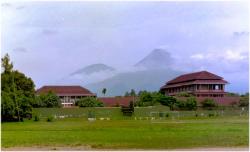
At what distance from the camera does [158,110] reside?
6128 cm

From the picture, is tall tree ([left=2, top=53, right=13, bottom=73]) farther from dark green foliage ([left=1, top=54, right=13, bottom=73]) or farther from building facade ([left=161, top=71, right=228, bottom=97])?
building facade ([left=161, top=71, right=228, bottom=97])

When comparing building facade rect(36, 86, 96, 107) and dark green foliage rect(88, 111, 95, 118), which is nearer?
dark green foliage rect(88, 111, 95, 118)

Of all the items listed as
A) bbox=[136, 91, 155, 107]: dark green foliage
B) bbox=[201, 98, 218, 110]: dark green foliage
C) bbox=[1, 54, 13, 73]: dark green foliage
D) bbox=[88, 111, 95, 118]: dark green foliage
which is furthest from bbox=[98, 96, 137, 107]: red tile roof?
bbox=[1, 54, 13, 73]: dark green foliage

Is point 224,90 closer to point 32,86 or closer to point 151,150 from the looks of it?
point 32,86

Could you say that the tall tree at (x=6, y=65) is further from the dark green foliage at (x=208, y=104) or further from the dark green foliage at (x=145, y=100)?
the dark green foliage at (x=208, y=104)

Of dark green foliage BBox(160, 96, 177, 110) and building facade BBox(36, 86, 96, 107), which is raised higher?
building facade BBox(36, 86, 96, 107)

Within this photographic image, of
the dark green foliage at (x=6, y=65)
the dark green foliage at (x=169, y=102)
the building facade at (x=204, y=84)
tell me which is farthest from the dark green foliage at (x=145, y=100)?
the dark green foliage at (x=6, y=65)

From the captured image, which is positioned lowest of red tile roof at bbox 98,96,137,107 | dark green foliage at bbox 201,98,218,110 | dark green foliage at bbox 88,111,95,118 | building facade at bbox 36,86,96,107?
dark green foliage at bbox 88,111,95,118

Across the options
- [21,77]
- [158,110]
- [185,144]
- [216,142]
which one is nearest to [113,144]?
[185,144]

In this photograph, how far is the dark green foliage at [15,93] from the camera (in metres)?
46.3

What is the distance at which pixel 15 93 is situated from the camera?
49.0 m

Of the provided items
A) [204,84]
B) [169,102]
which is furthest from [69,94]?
[204,84]

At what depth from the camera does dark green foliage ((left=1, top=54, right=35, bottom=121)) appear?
4631 centimetres

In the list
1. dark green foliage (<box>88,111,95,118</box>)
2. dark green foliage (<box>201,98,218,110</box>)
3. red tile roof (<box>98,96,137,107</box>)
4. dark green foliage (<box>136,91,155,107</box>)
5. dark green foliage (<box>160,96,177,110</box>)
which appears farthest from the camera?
red tile roof (<box>98,96,137,107</box>)
